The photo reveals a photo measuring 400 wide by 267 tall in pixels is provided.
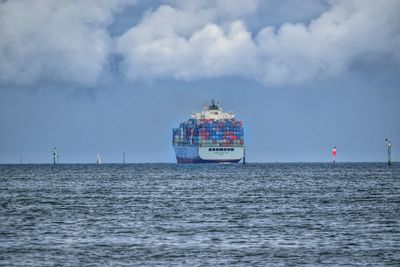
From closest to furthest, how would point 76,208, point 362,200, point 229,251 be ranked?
point 229,251 → point 76,208 → point 362,200

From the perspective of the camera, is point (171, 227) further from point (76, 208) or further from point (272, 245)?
point (76, 208)

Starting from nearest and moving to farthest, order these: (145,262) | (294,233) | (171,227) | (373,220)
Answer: (145,262) < (294,233) < (171,227) < (373,220)

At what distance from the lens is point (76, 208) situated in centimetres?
6394

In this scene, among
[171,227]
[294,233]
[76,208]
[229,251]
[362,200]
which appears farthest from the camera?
[362,200]

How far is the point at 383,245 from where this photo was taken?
39.1m

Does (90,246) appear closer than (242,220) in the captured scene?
Yes

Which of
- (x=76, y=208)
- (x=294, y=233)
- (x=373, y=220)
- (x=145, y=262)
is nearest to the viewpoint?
(x=145, y=262)

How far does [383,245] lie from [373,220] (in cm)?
1303

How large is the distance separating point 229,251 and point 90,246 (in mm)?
6701

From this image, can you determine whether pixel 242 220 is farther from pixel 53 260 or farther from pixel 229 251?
pixel 53 260

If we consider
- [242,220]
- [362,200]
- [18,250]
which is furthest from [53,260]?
[362,200]

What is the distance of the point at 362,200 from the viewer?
241 feet

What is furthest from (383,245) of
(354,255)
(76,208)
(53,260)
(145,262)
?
(76,208)

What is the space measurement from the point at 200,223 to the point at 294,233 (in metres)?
7.77
